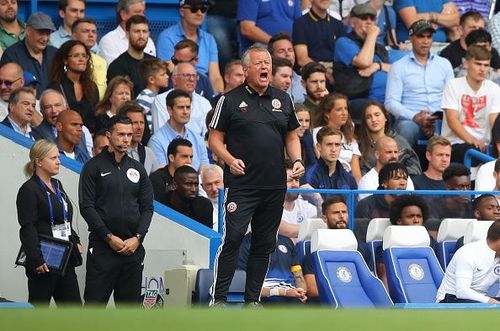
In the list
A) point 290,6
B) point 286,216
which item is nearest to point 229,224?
point 286,216

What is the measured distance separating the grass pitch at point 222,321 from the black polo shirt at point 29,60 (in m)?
9.94

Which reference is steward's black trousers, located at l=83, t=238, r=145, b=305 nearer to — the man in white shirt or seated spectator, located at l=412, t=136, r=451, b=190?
the man in white shirt

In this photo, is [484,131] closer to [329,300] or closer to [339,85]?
[339,85]

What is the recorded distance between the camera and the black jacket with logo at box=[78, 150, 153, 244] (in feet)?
36.9

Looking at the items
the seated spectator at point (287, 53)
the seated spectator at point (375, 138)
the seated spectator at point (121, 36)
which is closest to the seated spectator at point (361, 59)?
the seated spectator at point (287, 53)

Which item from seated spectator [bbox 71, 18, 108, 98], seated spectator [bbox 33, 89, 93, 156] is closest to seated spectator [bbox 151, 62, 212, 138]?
seated spectator [bbox 71, 18, 108, 98]

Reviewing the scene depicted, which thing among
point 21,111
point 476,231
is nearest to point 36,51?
point 21,111

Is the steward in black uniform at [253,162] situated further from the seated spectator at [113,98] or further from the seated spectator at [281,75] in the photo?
the seated spectator at [281,75]

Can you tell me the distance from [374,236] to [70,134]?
3.18 m

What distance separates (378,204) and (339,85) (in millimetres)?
3718

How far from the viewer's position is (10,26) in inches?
605

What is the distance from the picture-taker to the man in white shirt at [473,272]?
39.2 ft

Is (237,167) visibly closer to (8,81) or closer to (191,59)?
(8,81)

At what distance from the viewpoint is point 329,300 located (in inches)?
479
